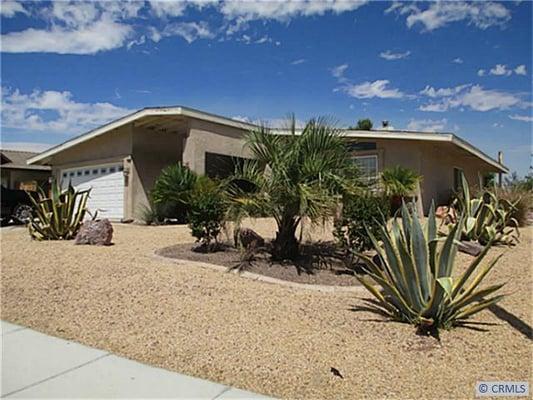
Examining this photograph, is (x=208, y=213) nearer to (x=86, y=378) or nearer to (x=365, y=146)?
(x=86, y=378)

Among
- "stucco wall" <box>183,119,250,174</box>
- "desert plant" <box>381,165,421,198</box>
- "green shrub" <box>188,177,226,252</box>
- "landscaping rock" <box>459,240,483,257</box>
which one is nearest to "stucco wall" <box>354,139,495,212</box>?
"desert plant" <box>381,165,421,198</box>

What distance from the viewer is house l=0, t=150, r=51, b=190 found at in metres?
27.9

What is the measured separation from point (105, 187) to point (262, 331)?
53.3 feet

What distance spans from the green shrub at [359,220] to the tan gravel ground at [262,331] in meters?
1.51

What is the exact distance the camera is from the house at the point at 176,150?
16594 millimetres

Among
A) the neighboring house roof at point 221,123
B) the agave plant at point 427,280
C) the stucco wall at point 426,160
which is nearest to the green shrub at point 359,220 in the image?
the agave plant at point 427,280

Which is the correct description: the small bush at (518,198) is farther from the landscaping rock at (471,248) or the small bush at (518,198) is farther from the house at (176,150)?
the landscaping rock at (471,248)

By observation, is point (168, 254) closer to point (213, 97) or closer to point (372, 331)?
point (372, 331)

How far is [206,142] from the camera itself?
1681 cm

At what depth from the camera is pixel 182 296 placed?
612 centimetres

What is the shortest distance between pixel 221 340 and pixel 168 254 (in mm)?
4491

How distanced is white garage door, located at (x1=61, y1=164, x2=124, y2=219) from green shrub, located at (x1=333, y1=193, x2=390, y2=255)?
12749mm

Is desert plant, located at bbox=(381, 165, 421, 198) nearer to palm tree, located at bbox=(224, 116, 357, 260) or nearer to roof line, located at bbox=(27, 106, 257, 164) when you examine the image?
roof line, located at bbox=(27, 106, 257, 164)

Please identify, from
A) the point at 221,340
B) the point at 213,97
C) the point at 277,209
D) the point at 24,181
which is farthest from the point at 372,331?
the point at 24,181
